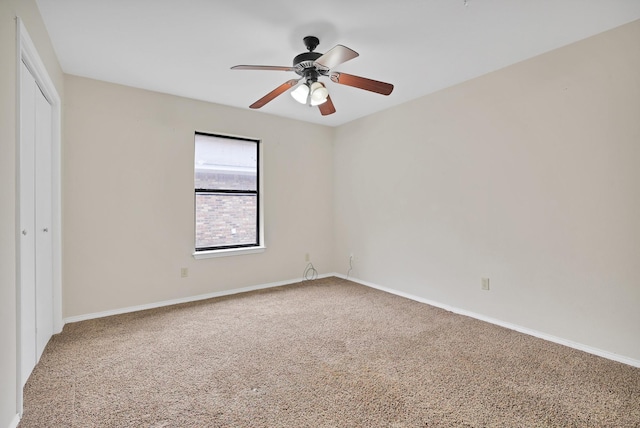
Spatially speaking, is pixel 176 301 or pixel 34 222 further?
pixel 176 301

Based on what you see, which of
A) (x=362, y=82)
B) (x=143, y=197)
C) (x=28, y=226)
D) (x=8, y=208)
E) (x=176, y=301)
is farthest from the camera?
(x=176, y=301)

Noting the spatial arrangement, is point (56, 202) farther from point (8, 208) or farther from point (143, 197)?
point (8, 208)

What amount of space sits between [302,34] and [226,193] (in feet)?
7.50

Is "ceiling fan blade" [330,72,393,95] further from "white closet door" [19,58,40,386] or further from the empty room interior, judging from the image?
"white closet door" [19,58,40,386]

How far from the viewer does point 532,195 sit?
274cm

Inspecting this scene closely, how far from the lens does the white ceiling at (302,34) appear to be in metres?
2.04

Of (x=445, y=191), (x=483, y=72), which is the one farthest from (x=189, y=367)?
(x=483, y=72)

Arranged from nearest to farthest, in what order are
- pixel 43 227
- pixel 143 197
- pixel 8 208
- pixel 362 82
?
pixel 8 208 → pixel 362 82 → pixel 43 227 → pixel 143 197

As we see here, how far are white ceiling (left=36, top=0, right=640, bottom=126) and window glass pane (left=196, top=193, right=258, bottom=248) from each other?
1403 millimetres

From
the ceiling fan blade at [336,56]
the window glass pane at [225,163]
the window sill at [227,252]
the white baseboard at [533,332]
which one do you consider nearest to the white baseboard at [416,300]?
the white baseboard at [533,332]

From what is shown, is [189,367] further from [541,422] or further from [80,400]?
[541,422]

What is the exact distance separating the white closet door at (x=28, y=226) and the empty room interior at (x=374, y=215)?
3 cm

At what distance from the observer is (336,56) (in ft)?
6.67

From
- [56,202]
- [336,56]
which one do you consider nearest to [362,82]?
[336,56]
